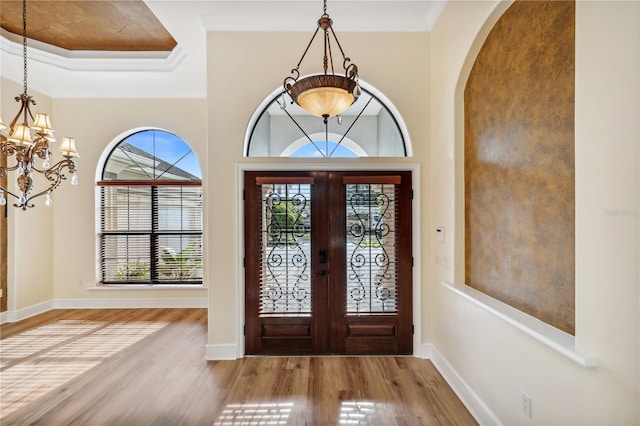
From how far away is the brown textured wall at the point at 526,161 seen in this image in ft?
5.12

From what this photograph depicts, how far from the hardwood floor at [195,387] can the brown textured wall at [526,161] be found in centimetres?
115

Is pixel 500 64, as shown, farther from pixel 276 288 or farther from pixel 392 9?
pixel 276 288

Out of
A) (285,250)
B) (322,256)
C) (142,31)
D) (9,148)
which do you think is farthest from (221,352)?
(142,31)

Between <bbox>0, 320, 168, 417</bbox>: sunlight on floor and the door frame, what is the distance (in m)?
1.58

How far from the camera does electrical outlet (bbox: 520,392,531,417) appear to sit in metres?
1.67

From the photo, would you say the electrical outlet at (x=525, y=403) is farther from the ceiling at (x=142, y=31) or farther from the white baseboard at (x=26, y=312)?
the white baseboard at (x=26, y=312)

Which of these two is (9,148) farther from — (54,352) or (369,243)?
(369,243)

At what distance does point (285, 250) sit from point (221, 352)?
126cm

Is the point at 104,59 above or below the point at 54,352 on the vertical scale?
above

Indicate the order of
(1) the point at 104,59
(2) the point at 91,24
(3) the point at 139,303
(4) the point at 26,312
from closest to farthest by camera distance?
(2) the point at 91,24 → (1) the point at 104,59 → (4) the point at 26,312 → (3) the point at 139,303

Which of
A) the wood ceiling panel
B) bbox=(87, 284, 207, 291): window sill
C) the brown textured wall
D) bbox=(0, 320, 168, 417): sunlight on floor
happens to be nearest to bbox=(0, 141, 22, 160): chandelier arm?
the wood ceiling panel

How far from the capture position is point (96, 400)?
Answer: 2.38 m

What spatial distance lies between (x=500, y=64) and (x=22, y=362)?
17.1 ft

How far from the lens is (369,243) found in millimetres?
3088
